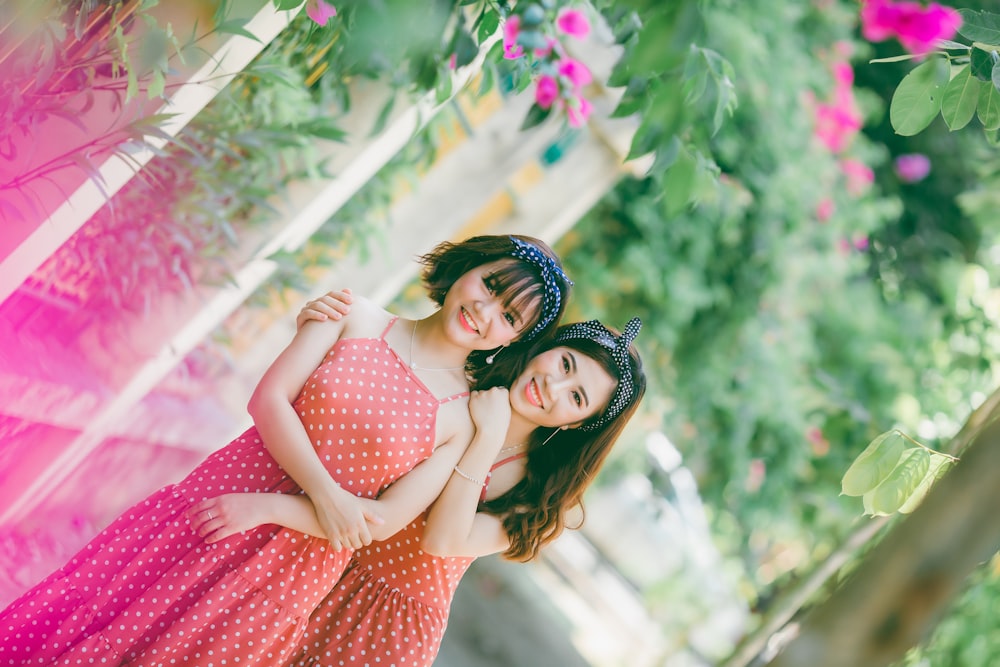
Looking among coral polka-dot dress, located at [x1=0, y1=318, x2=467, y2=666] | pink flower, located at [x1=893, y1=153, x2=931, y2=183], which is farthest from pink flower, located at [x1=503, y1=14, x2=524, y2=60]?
pink flower, located at [x1=893, y1=153, x2=931, y2=183]

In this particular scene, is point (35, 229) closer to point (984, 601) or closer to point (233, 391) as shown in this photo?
point (233, 391)

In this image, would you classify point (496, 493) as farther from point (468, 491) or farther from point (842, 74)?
point (842, 74)

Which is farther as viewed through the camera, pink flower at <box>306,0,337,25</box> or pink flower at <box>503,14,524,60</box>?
pink flower at <box>503,14,524,60</box>

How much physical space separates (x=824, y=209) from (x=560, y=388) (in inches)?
135

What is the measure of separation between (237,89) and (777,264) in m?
2.82

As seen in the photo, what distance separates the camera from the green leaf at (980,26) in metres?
1.32

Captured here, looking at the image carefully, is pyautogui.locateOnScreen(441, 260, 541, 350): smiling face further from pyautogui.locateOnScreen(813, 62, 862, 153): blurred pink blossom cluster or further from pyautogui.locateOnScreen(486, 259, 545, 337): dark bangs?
pyautogui.locateOnScreen(813, 62, 862, 153): blurred pink blossom cluster

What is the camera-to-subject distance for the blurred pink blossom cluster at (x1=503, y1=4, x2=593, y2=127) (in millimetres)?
1846

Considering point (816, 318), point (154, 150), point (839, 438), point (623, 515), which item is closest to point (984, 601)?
point (839, 438)

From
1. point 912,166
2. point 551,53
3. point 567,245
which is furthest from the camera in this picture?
point 912,166

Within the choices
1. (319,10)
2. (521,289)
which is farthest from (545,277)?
(319,10)

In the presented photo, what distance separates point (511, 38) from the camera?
1959 millimetres

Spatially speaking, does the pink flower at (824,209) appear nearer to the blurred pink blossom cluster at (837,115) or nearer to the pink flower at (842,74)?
the blurred pink blossom cluster at (837,115)

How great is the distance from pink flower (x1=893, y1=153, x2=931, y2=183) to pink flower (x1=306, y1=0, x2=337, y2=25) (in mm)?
4371
